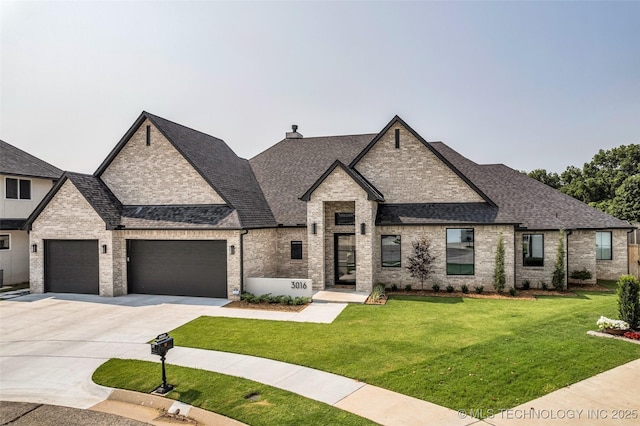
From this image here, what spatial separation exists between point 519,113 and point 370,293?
43.1 feet

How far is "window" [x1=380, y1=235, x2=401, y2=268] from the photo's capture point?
1880 centimetres

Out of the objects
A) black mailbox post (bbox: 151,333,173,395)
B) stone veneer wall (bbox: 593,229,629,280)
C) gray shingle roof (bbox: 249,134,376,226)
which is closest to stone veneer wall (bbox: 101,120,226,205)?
gray shingle roof (bbox: 249,134,376,226)

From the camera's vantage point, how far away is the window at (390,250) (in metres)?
18.8

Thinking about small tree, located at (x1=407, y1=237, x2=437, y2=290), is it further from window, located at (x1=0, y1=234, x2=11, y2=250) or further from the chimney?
window, located at (x1=0, y1=234, x2=11, y2=250)

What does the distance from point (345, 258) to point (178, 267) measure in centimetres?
834

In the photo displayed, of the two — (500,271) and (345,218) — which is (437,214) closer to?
(500,271)

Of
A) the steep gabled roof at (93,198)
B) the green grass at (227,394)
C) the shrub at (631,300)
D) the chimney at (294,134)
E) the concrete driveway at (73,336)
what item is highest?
the chimney at (294,134)

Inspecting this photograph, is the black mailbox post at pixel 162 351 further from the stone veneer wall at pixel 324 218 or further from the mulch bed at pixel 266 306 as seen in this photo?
the stone veneer wall at pixel 324 218

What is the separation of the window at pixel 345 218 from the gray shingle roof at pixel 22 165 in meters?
18.9

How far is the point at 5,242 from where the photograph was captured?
848 inches

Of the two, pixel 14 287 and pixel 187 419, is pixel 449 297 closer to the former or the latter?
pixel 187 419

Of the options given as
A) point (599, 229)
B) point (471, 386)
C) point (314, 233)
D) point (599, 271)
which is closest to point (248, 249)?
point (314, 233)

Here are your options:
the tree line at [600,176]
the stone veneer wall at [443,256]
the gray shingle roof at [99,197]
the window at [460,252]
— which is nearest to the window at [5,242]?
the gray shingle roof at [99,197]

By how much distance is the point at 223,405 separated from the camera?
7156mm
